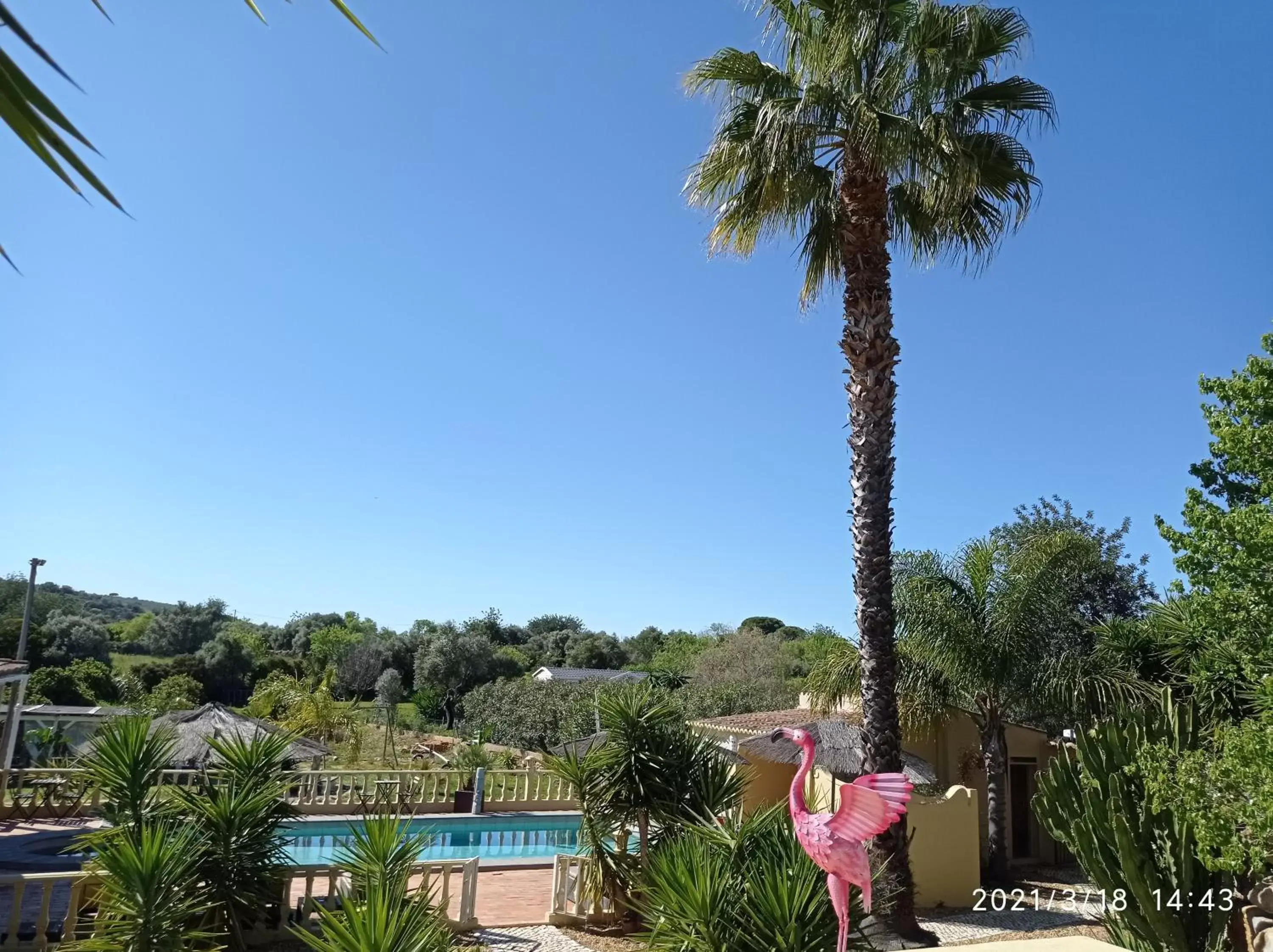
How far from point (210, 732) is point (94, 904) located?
26.7 ft

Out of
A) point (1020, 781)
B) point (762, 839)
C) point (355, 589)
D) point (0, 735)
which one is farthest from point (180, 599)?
point (762, 839)

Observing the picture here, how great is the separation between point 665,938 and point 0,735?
64.2 feet

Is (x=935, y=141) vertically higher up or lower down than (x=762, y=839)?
higher up

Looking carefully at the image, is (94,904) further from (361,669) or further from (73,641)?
(73,641)

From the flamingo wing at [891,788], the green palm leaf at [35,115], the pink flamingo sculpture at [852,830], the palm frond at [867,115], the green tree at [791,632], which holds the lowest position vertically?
the pink flamingo sculpture at [852,830]

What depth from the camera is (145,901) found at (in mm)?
7559

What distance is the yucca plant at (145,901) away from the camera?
7500mm

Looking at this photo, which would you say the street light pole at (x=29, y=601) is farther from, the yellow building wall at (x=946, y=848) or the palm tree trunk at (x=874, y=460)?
the palm tree trunk at (x=874, y=460)

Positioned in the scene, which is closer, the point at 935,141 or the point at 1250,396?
the point at 1250,396

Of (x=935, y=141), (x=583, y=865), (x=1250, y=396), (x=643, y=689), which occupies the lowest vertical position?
(x=583, y=865)

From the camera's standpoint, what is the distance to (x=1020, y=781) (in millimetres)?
18672

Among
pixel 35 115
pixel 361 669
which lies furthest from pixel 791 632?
pixel 35 115

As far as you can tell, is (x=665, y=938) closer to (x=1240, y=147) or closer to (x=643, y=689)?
(x=643, y=689)

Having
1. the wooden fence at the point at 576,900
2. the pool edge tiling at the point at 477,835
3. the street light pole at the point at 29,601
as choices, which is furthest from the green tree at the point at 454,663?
the wooden fence at the point at 576,900
